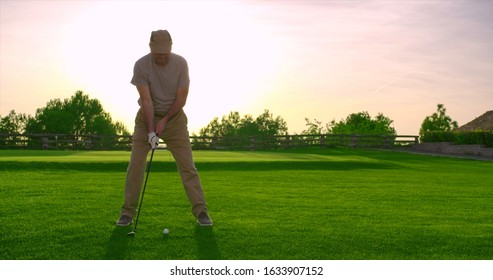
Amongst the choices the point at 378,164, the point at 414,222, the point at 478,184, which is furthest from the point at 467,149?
the point at 414,222

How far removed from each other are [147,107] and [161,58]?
582 millimetres

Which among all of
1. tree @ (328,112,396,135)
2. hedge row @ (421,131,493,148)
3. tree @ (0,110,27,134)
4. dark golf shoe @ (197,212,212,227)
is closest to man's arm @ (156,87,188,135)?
dark golf shoe @ (197,212,212,227)

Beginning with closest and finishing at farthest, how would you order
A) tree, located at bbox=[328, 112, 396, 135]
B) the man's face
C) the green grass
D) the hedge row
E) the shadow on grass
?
the green grass → the man's face → the shadow on grass → the hedge row → tree, located at bbox=[328, 112, 396, 135]

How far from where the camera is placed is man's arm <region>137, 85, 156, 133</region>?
6914mm

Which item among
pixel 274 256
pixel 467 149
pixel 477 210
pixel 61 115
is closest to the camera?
pixel 274 256

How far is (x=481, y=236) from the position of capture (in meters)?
7.33

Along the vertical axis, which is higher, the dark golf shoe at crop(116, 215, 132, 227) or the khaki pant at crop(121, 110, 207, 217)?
the khaki pant at crop(121, 110, 207, 217)

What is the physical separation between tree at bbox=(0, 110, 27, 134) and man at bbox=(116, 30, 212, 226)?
95607mm

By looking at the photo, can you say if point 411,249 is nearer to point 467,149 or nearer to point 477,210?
point 477,210

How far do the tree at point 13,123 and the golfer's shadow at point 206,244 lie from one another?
9596 cm

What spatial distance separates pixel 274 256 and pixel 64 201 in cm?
551

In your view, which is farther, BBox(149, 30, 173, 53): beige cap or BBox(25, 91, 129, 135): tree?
BBox(25, 91, 129, 135): tree

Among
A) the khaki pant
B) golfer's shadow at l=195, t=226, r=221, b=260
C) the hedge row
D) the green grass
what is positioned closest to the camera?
golfer's shadow at l=195, t=226, r=221, b=260

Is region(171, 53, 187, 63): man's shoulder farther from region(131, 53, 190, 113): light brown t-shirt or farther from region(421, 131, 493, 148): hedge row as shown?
region(421, 131, 493, 148): hedge row
